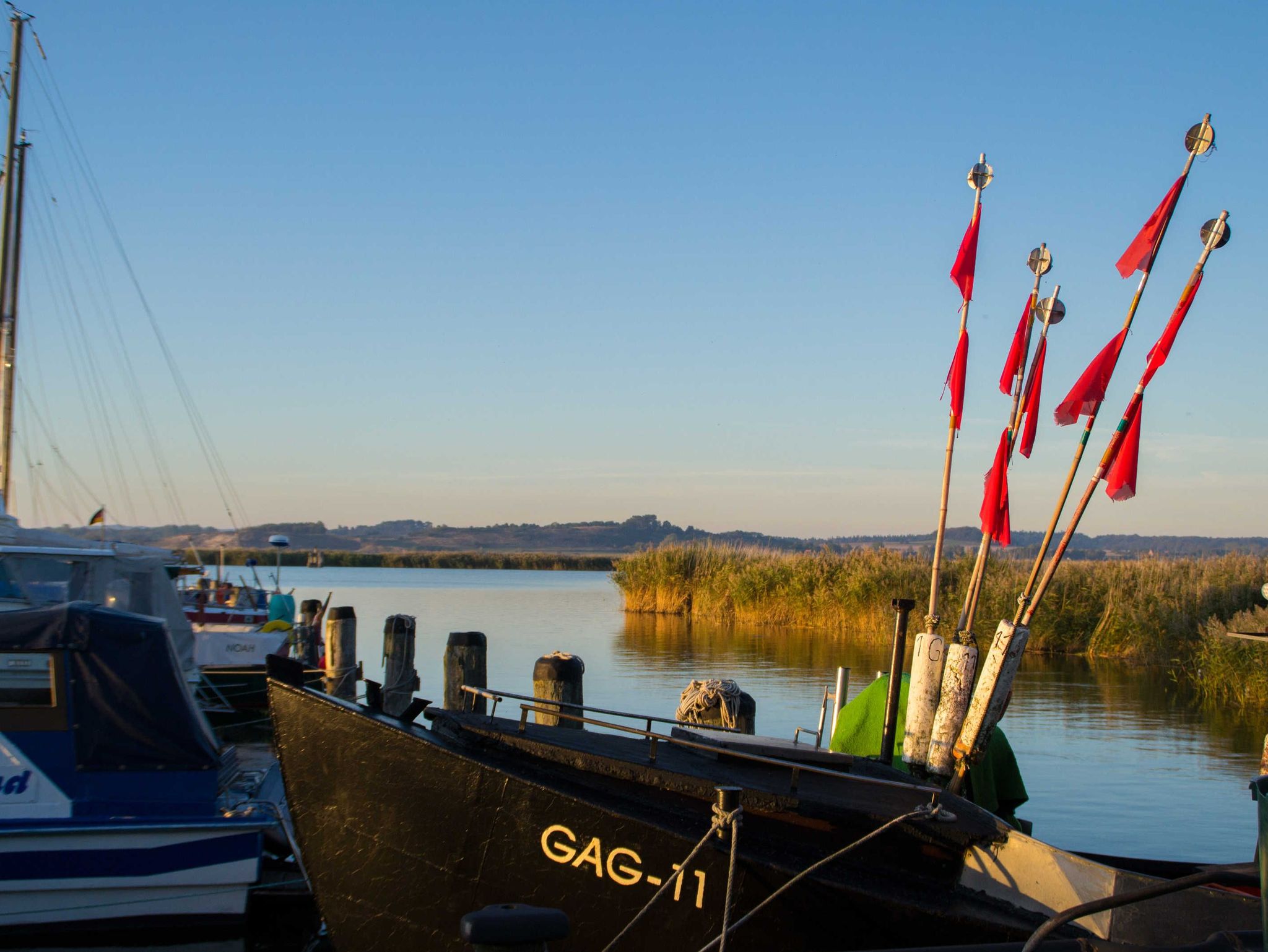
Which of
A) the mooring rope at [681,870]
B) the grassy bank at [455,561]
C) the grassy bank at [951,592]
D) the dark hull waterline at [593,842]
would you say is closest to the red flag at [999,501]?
the dark hull waterline at [593,842]

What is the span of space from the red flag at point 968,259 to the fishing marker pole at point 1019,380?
1.19ft

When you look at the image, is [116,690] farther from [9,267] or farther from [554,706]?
[9,267]

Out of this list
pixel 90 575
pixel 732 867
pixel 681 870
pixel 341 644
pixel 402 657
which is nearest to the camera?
pixel 732 867

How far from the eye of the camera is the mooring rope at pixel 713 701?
9117mm

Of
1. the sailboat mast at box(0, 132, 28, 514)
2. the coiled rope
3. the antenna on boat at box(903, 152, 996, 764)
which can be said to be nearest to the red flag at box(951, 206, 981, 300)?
the antenna on boat at box(903, 152, 996, 764)

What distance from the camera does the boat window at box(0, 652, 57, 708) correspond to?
784cm

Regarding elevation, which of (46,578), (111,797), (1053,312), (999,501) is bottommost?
(111,797)

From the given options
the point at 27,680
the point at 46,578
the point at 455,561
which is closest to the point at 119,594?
the point at 46,578

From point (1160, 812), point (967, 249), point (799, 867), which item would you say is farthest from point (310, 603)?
point (799, 867)

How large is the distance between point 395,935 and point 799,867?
2.08m

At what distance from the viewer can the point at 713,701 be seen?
9141 mm

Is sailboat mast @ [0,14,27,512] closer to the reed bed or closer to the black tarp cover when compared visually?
the black tarp cover

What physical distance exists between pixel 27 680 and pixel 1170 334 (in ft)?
24.9

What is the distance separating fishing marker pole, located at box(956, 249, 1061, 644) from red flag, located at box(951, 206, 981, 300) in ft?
1.19
